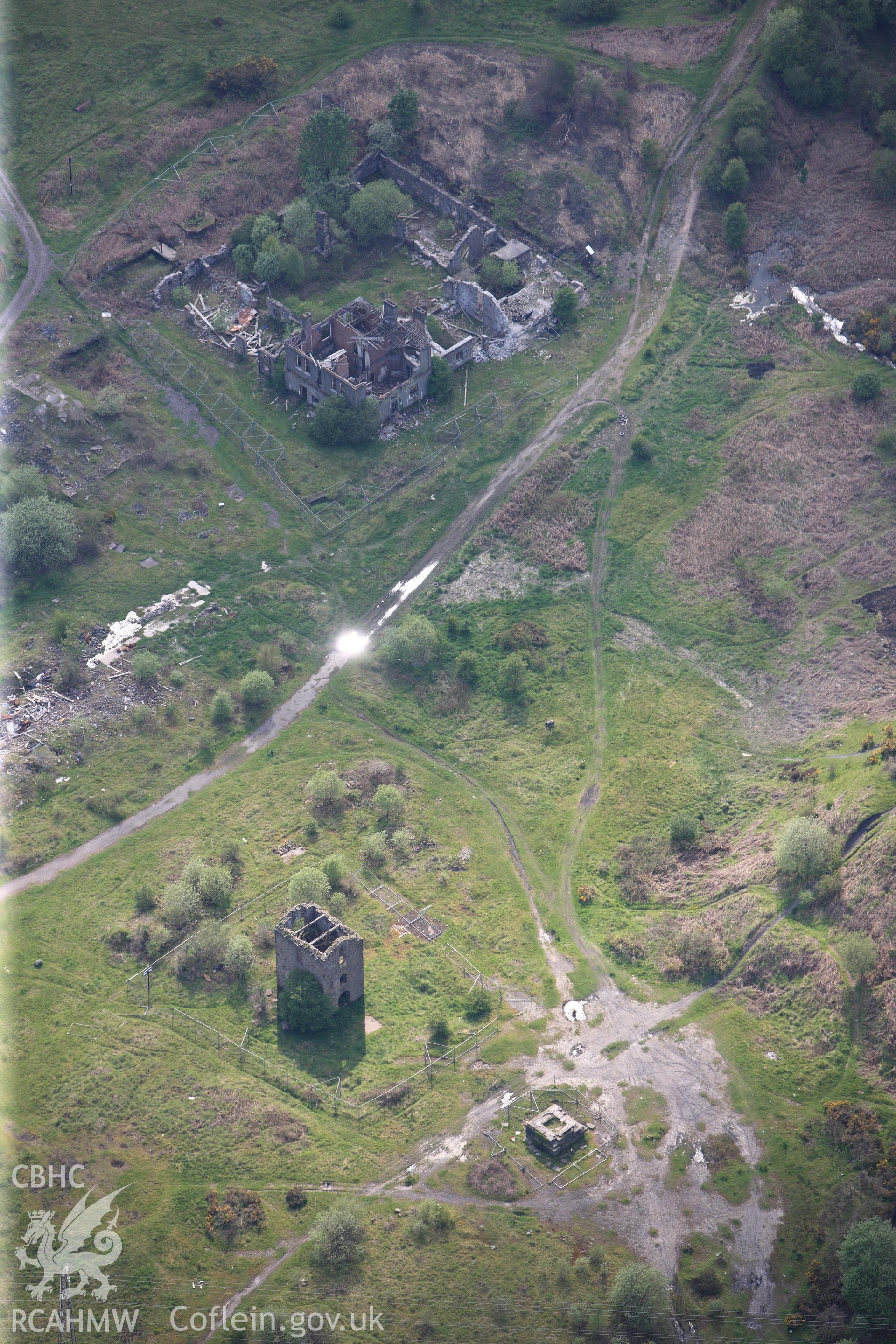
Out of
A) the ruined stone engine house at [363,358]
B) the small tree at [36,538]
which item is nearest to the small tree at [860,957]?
the ruined stone engine house at [363,358]

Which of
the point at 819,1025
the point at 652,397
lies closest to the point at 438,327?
the point at 652,397

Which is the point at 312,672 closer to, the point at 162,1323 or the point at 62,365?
the point at 62,365

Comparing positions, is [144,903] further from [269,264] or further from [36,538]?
[269,264]

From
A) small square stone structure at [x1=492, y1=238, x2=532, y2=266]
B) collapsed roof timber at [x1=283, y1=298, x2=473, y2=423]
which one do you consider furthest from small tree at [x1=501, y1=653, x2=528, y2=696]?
small square stone structure at [x1=492, y1=238, x2=532, y2=266]

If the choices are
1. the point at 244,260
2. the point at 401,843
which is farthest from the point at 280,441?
the point at 401,843

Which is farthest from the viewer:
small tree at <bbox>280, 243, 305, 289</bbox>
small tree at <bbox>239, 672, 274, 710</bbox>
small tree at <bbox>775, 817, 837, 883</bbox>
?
small tree at <bbox>280, 243, 305, 289</bbox>

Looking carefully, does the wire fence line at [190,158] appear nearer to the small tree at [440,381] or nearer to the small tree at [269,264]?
the small tree at [269,264]

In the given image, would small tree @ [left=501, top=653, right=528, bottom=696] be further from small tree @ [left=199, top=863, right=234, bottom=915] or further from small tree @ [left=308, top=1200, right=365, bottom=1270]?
small tree @ [left=308, top=1200, right=365, bottom=1270]
